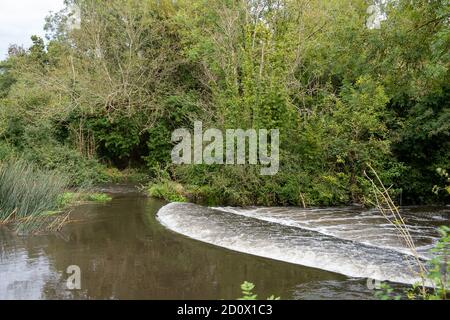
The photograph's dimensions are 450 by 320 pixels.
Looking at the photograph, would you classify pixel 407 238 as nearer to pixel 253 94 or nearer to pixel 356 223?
pixel 356 223

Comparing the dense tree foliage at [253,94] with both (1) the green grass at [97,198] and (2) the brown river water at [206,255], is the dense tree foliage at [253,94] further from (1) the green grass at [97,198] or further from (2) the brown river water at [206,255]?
(2) the brown river water at [206,255]

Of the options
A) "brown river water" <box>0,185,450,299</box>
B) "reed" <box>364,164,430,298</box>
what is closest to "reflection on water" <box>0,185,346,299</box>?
"brown river water" <box>0,185,450,299</box>

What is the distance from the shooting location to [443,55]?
8.97 m

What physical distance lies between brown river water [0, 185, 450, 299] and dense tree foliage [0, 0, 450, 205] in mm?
2586

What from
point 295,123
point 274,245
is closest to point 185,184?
point 295,123

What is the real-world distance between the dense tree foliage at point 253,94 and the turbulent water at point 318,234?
5.13ft

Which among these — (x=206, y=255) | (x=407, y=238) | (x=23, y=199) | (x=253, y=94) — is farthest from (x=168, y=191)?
(x=407, y=238)

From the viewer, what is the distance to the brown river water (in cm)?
628

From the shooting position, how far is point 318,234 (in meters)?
9.28

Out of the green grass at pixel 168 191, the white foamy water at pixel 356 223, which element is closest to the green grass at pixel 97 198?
the green grass at pixel 168 191

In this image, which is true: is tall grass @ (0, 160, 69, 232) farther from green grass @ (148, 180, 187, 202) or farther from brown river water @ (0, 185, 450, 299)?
green grass @ (148, 180, 187, 202)

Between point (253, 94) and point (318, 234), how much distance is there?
502 cm

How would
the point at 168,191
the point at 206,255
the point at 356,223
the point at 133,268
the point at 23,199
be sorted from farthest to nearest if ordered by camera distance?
the point at 168,191
the point at 356,223
the point at 23,199
the point at 206,255
the point at 133,268

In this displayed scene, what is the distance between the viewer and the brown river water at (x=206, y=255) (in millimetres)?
6281
